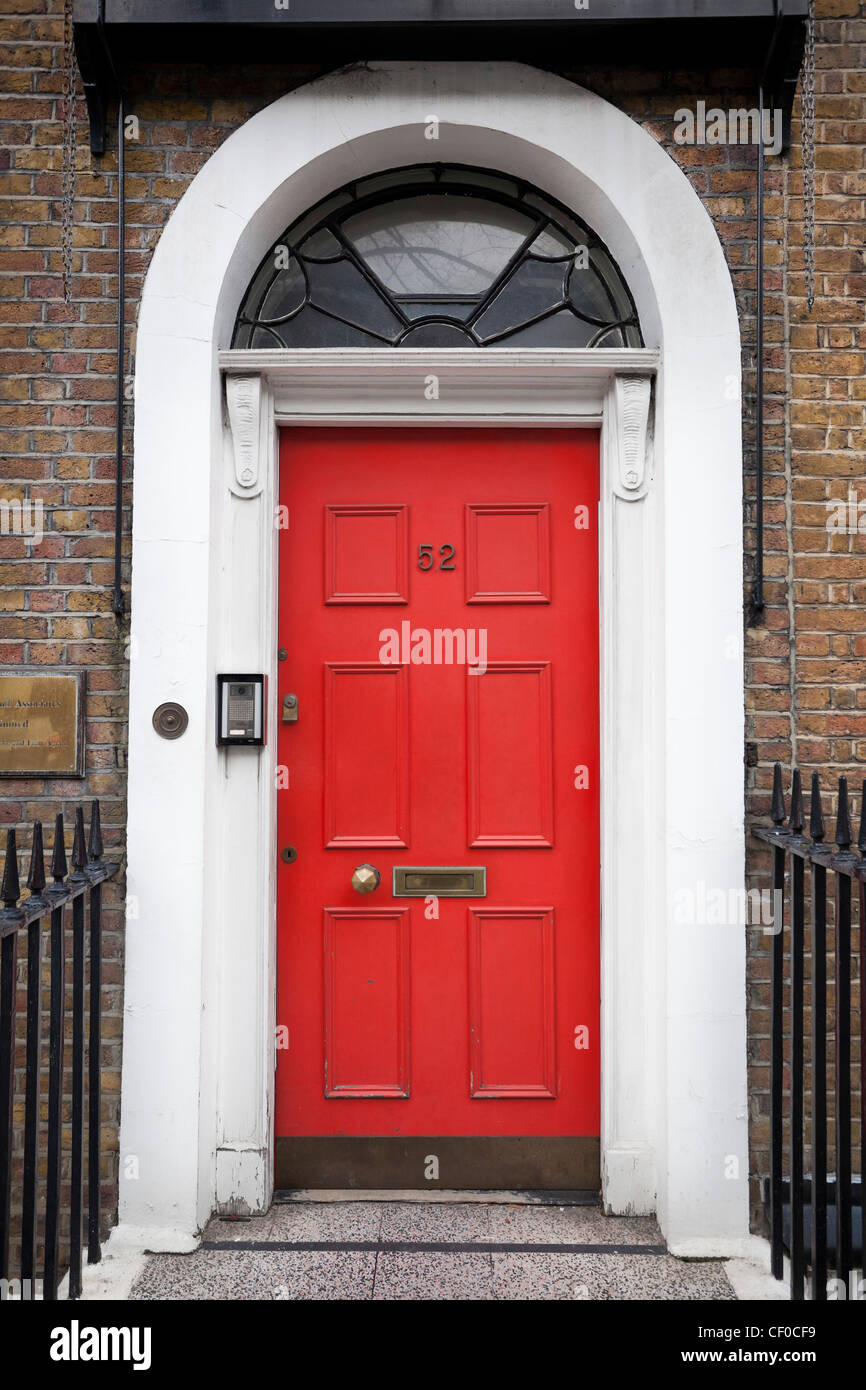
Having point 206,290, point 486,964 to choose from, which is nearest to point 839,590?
point 486,964

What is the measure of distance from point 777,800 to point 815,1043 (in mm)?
740

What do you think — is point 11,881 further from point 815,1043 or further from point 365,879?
point 815,1043

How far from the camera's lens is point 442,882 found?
3391 millimetres

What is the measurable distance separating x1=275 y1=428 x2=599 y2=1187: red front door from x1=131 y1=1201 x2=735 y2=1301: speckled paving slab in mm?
164

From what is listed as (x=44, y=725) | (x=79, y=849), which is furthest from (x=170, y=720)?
(x=79, y=849)

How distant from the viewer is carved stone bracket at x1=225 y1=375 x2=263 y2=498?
327cm

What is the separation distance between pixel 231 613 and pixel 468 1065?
179 centimetres

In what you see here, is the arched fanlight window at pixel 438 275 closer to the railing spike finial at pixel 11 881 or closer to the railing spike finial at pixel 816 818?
the railing spike finial at pixel 816 818

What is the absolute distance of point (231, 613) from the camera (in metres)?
3.29

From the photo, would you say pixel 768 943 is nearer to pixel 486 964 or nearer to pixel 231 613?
pixel 486 964

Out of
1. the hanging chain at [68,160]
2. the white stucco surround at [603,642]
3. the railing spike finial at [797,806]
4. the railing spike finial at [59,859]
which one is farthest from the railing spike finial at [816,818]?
the hanging chain at [68,160]

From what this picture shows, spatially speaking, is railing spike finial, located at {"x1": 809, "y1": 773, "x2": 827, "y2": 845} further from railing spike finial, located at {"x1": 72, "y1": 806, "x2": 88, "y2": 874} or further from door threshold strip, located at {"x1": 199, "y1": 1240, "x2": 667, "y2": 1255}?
railing spike finial, located at {"x1": 72, "y1": 806, "x2": 88, "y2": 874}

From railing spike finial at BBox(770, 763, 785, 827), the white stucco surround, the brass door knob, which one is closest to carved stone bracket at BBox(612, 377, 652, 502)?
the white stucco surround

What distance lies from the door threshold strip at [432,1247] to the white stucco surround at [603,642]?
0.49ft
